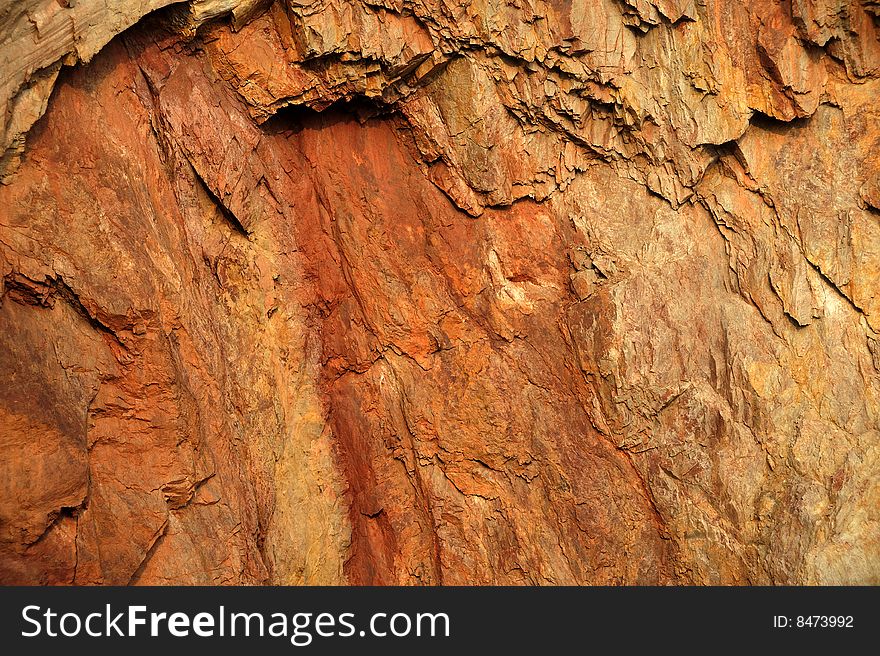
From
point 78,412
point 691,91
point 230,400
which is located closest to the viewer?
point 78,412

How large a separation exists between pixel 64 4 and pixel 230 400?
372 cm

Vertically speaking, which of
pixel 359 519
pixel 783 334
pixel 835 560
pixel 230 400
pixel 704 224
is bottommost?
pixel 835 560

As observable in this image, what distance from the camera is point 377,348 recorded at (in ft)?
29.0

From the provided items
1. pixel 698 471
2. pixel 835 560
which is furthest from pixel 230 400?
pixel 835 560

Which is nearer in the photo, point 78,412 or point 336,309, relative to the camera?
point 78,412

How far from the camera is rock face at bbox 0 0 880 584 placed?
26.6 feet

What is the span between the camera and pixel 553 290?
8.88 metres

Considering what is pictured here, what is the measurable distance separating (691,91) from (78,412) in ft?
22.4

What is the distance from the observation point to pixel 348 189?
28.2 ft

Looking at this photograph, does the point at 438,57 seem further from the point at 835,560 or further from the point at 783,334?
the point at 835,560

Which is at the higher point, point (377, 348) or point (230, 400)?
point (377, 348)

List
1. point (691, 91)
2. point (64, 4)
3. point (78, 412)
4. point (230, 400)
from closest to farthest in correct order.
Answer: point (64, 4) < point (78, 412) < point (230, 400) < point (691, 91)

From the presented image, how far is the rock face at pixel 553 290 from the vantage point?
8.10 metres

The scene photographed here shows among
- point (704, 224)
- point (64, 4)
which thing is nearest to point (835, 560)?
point (704, 224)
